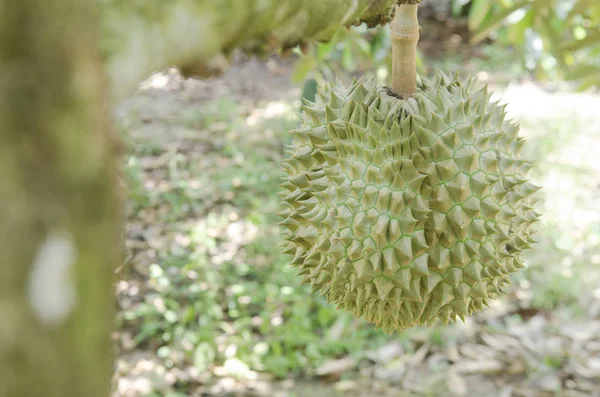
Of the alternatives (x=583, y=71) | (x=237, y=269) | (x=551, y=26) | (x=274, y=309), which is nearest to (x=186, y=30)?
(x=583, y=71)

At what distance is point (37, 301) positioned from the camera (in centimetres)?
27

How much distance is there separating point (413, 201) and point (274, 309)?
6.32 ft

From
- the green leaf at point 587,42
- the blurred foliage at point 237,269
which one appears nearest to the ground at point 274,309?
the blurred foliage at point 237,269

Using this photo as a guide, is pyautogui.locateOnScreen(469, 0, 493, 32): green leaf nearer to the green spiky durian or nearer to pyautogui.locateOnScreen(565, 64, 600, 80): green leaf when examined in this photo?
pyautogui.locateOnScreen(565, 64, 600, 80): green leaf

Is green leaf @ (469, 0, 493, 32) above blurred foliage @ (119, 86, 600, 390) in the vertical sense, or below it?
above

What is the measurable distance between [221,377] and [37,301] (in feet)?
7.96

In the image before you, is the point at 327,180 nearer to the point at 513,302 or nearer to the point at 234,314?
the point at 234,314

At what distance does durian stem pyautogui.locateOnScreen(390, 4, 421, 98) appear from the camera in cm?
111

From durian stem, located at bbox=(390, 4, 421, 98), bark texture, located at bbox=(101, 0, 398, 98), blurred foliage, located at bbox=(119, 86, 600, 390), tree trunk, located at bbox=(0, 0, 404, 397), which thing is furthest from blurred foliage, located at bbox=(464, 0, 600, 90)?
tree trunk, located at bbox=(0, 0, 404, 397)

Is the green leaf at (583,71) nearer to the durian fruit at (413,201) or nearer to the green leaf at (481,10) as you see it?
the green leaf at (481,10)

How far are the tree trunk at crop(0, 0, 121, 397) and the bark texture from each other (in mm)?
37

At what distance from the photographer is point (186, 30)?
39 centimetres

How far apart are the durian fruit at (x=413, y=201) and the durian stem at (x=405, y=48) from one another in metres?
0.02

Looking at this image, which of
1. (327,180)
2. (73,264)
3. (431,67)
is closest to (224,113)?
(431,67)
